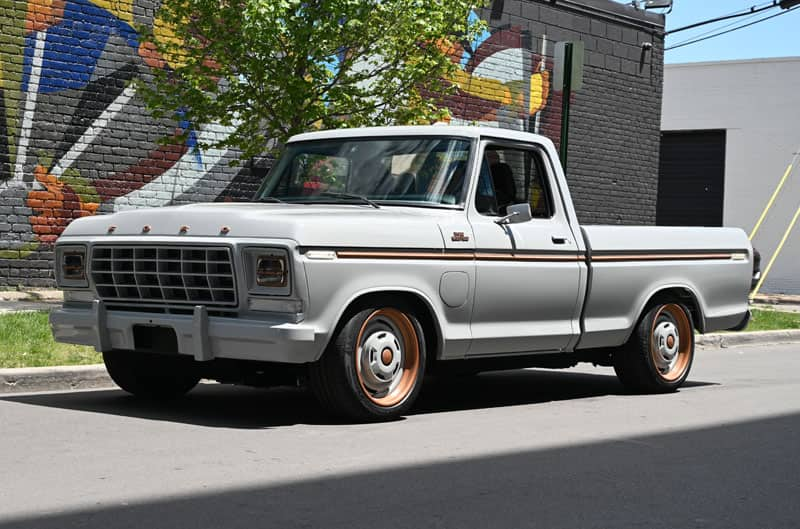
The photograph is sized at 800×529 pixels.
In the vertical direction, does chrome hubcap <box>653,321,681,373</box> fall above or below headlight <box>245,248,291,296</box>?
below

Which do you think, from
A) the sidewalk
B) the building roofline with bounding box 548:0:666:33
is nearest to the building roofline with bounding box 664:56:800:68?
the building roofline with bounding box 548:0:666:33

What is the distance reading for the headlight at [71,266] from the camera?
8508mm

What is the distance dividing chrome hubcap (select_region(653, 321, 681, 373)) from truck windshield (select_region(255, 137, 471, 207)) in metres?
2.54

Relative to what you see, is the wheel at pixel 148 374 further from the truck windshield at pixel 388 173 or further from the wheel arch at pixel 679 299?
the wheel arch at pixel 679 299

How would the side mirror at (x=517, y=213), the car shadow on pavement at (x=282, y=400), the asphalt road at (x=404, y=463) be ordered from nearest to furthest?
the asphalt road at (x=404, y=463) < the car shadow on pavement at (x=282, y=400) < the side mirror at (x=517, y=213)

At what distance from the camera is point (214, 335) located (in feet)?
25.0

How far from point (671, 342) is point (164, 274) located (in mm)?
4501

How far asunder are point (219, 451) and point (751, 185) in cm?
2755

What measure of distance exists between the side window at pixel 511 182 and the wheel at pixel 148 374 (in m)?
2.43

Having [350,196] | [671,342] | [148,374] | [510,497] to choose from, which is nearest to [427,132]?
[350,196]

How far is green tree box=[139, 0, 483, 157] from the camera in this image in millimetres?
14758

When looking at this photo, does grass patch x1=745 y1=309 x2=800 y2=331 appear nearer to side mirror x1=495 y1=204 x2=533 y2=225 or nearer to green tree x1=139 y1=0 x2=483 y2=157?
green tree x1=139 y1=0 x2=483 y2=157

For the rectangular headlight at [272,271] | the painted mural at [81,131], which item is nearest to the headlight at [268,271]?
the rectangular headlight at [272,271]

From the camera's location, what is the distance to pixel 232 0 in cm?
1490
